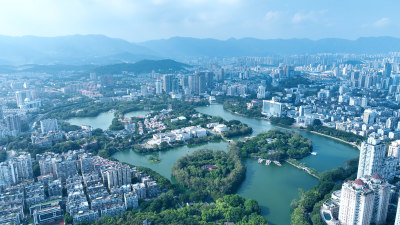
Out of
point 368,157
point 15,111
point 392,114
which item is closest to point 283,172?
point 368,157

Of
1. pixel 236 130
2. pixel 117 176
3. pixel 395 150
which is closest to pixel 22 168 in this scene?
pixel 117 176

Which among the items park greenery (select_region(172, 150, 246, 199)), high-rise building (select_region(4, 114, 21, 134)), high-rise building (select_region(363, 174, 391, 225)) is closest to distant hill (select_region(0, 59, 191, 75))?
high-rise building (select_region(4, 114, 21, 134))

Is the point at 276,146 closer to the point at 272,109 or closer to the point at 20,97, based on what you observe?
the point at 272,109

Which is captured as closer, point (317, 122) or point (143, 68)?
point (317, 122)

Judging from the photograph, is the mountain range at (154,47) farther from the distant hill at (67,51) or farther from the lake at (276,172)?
the lake at (276,172)

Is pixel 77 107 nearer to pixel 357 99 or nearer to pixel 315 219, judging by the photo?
pixel 315 219

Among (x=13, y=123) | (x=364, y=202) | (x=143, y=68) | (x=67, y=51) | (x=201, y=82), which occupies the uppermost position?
(x=67, y=51)
